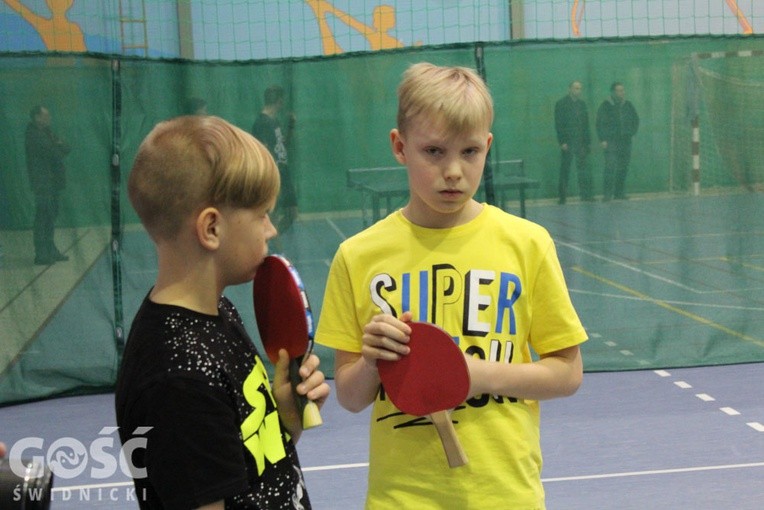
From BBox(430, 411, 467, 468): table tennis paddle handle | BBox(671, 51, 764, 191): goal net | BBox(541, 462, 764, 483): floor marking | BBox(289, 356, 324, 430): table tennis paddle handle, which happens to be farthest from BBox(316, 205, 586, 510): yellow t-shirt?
BBox(671, 51, 764, 191): goal net

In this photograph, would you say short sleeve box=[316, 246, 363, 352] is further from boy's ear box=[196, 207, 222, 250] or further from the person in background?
the person in background

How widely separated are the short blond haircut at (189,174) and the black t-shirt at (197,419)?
0.15 m

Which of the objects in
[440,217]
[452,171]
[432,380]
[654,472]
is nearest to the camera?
[432,380]

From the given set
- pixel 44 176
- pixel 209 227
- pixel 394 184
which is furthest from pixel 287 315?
pixel 44 176

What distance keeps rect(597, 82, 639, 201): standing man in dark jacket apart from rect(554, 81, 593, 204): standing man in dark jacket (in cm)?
11

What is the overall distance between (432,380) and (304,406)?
0.25m

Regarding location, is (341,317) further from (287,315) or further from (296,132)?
(296,132)

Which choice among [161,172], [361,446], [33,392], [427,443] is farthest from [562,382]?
[33,392]

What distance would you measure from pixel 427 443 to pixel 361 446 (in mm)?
3504

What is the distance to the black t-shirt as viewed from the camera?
4.82 ft

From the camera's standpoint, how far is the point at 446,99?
205 centimetres

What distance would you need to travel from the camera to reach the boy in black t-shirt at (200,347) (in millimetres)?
1474

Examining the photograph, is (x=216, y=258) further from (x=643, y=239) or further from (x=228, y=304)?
(x=643, y=239)

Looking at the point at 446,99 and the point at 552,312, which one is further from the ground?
the point at 446,99
